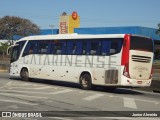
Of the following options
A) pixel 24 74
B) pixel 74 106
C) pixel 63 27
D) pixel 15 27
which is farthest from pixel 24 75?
pixel 15 27

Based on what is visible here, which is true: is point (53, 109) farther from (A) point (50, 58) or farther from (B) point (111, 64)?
(A) point (50, 58)

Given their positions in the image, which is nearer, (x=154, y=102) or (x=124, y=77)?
(x=154, y=102)

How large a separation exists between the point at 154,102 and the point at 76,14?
2405 inches

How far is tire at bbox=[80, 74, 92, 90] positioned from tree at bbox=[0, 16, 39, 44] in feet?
245

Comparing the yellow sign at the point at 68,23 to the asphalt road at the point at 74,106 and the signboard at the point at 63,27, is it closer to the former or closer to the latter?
the signboard at the point at 63,27

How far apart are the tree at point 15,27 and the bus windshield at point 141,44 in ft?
250

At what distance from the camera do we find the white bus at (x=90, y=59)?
65.9 ft

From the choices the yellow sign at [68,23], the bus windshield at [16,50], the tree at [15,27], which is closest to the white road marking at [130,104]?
the bus windshield at [16,50]

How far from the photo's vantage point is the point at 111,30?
76.0 m

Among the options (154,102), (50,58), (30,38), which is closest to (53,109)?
(154,102)

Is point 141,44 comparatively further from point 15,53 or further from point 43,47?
point 15,53

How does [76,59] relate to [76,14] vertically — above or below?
below

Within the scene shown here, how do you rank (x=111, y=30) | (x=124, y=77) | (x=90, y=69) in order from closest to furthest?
(x=124, y=77), (x=90, y=69), (x=111, y=30)

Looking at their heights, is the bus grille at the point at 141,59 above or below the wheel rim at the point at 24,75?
above
